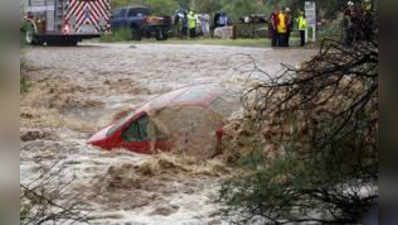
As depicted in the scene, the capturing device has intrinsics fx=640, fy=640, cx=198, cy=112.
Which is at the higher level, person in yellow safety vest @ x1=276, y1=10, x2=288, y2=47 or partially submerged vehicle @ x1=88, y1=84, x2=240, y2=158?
person in yellow safety vest @ x1=276, y1=10, x2=288, y2=47

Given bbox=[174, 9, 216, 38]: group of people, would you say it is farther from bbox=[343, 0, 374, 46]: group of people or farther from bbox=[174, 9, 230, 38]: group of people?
bbox=[343, 0, 374, 46]: group of people

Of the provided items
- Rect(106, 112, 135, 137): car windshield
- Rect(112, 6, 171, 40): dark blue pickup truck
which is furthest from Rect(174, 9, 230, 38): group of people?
Rect(106, 112, 135, 137): car windshield

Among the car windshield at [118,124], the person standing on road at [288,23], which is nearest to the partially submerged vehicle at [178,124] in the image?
the car windshield at [118,124]

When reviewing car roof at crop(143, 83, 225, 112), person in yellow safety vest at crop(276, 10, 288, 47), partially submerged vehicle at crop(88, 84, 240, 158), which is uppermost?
person in yellow safety vest at crop(276, 10, 288, 47)

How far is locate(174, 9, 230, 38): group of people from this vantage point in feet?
13.1

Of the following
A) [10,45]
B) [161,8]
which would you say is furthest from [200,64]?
[10,45]

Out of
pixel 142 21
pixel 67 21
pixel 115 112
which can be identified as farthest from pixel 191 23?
pixel 115 112

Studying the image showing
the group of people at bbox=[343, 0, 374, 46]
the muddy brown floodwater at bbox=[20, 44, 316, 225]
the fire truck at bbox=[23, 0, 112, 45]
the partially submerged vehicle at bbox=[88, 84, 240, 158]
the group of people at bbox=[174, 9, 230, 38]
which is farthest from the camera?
the partially submerged vehicle at bbox=[88, 84, 240, 158]

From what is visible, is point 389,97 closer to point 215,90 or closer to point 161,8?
point 161,8

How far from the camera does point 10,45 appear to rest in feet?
4.16

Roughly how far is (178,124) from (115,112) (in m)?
0.48

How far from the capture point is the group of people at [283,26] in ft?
12.6

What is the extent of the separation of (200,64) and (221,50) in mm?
268

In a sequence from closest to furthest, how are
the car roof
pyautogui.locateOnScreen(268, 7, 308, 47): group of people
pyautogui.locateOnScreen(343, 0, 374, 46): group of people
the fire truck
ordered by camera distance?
pyautogui.locateOnScreen(343, 0, 374, 46): group of people → pyautogui.locateOnScreen(268, 7, 308, 47): group of people → the fire truck → the car roof
